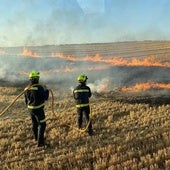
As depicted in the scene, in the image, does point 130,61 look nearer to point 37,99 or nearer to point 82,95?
point 82,95

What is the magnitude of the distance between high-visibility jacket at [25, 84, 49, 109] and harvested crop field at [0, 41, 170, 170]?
131 cm

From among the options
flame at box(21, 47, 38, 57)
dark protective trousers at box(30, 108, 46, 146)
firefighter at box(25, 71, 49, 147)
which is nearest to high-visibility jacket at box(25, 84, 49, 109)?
firefighter at box(25, 71, 49, 147)

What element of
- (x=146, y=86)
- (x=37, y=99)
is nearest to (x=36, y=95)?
(x=37, y=99)

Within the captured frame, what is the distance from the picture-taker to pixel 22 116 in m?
19.5

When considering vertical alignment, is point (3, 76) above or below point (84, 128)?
above

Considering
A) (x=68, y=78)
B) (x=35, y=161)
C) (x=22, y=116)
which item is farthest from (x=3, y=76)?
(x=35, y=161)

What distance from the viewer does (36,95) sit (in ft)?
44.1

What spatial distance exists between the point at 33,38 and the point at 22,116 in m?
33.8

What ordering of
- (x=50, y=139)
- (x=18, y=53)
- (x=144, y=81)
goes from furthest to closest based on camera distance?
(x=18, y=53), (x=144, y=81), (x=50, y=139)

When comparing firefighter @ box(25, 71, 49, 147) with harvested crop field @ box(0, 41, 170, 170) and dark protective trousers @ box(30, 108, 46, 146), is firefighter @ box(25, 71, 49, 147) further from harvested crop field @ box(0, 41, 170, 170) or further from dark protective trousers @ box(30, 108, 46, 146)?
harvested crop field @ box(0, 41, 170, 170)

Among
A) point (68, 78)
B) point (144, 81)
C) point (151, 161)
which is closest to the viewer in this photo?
point (151, 161)

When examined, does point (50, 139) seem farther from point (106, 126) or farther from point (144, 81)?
point (144, 81)

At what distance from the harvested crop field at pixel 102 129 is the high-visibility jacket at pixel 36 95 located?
1.31m

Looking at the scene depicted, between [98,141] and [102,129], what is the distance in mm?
1818
